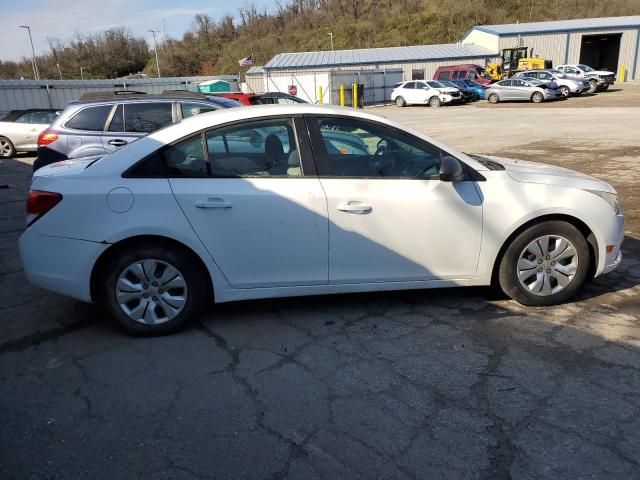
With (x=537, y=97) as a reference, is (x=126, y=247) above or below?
above

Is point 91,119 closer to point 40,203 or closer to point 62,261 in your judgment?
point 40,203

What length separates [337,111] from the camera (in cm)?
376

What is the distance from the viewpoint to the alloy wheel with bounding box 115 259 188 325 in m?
3.54

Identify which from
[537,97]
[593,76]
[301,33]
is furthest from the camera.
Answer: [301,33]

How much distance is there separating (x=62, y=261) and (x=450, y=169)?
2.79 m

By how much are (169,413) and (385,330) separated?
1.59 metres

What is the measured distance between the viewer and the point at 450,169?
3.57 metres

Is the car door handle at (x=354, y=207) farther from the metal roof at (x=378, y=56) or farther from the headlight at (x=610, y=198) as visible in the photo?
the metal roof at (x=378, y=56)

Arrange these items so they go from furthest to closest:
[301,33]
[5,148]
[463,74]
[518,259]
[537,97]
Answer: [301,33] < [463,74] < [537,97] < [5,148] < [518,259]

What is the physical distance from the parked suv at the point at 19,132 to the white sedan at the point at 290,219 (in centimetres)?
1244

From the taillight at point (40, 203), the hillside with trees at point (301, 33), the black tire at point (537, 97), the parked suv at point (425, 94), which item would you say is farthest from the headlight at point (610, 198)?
the hillside with trees at point (301, 33)

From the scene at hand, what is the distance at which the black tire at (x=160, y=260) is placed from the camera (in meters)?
3.52

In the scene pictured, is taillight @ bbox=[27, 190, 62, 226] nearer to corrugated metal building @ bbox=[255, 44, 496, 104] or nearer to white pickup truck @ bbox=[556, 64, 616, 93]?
corrugated metal building @ bbox=[255, 44, 496, 104]

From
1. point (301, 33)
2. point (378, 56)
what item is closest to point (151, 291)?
point (378, 56)
